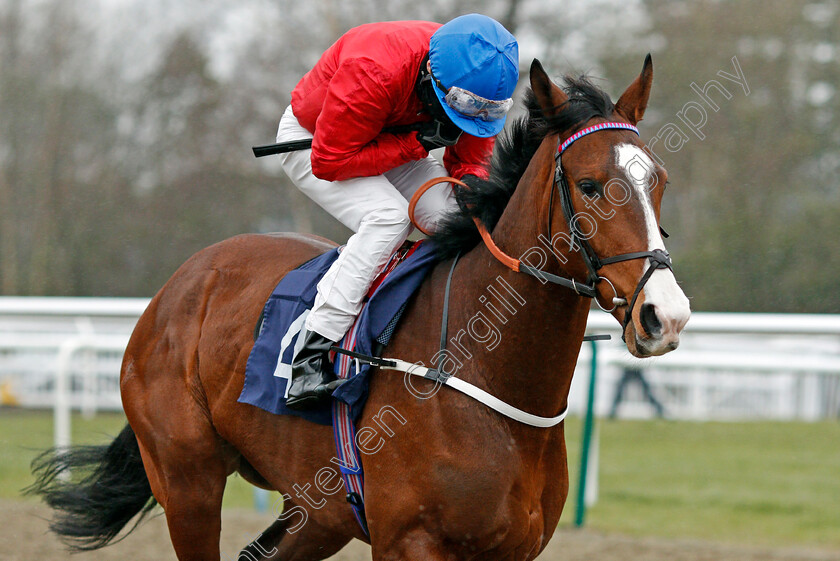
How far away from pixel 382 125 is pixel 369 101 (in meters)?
0.12

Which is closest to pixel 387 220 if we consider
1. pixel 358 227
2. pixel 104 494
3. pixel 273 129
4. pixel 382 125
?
pixel 358 227

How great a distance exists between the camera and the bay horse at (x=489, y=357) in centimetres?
214

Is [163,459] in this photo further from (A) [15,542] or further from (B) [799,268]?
(B) [799,268]

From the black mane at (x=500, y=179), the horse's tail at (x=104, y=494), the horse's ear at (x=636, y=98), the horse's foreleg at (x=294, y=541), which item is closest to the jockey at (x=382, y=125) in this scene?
the black mane at (x=500, y=179)

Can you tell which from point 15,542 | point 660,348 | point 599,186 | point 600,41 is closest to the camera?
point 660,348

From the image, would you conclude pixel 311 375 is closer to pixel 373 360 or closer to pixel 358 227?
pixel 373 360

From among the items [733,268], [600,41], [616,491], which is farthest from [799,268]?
[616,491]

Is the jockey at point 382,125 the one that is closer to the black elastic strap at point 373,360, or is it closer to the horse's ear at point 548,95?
the black elastic strap at point 373,360

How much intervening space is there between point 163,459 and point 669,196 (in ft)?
27.9

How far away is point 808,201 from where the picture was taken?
35.6 ft

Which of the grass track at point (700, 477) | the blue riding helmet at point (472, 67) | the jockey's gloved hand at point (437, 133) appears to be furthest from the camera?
the grass track at point (700, 477)

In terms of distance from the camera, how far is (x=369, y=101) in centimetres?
263

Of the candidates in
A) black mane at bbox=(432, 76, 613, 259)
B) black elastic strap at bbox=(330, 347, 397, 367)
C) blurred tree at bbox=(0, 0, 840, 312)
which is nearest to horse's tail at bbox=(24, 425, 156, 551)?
black elastic strap at bbox=(330, 347, 397, 367)

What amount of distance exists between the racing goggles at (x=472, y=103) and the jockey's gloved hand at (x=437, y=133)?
0.18m
